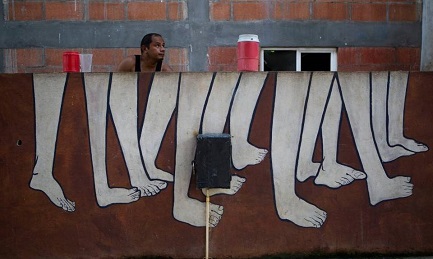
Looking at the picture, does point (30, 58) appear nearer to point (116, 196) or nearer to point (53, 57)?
point (53, 57)

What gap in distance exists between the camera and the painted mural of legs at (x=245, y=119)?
4.54m

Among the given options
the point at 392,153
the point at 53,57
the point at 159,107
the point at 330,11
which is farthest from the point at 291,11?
the point at 53,57

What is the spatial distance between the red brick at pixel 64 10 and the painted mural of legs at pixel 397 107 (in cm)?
369

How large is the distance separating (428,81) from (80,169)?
10.0ft

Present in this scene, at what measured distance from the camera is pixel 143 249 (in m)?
4.57

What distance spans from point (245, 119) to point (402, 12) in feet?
10.1

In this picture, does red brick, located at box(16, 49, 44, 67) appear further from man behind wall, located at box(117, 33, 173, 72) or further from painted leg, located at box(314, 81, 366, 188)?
painted leg, located at box(314, 81, 366, 188)

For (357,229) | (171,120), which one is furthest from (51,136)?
(357,229)

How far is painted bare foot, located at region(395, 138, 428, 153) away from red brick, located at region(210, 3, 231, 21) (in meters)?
2.70

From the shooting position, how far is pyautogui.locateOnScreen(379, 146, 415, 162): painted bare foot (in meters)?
4.61

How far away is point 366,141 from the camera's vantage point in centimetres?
460

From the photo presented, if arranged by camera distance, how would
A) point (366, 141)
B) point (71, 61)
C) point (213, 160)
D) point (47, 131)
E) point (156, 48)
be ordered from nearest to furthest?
point (213, 160) < point (47, 131) < point (366, 141) < point (71, 61) < point (156, 48)

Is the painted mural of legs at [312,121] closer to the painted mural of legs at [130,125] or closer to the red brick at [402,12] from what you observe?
the painted mural of legs at [130,125]

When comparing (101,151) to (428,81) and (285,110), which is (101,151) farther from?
(428,81)
